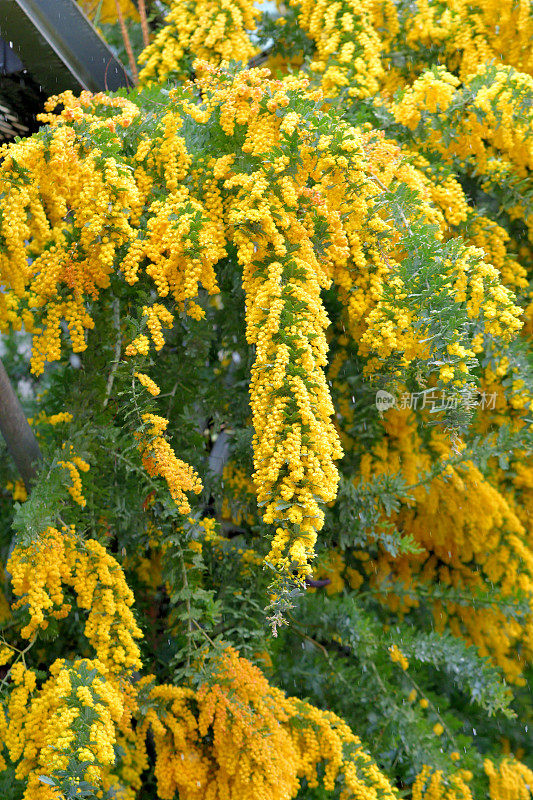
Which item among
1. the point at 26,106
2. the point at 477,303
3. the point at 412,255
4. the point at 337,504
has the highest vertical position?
the point at 26,106

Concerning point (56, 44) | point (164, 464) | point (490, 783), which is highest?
point (56, 44)

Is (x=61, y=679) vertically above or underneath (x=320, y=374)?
underneath

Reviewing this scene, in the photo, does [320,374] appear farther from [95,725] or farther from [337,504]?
[337,504]

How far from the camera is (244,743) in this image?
7.57 feet

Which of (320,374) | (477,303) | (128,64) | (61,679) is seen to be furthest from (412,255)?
(128,64)

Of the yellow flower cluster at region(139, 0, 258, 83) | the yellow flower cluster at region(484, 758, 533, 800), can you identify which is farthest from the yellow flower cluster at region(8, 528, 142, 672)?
the yellow flower cluster at region(139, 0, 258, 83)

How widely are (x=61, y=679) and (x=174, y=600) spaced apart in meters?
0.47

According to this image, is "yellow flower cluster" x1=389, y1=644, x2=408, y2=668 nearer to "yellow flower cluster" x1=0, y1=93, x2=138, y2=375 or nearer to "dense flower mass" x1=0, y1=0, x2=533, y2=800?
"dense flower mass" x1=0, y1=0, x2=533, y2=800

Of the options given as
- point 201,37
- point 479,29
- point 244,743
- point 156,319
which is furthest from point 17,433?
point 479,29

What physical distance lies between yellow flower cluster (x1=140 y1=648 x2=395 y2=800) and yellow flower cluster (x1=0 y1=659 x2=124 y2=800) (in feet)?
1.07

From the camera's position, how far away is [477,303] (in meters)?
2.33

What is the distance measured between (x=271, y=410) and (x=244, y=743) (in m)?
1.10

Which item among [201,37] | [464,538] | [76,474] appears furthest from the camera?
[464,538]

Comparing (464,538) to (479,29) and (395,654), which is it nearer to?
(395,654)
